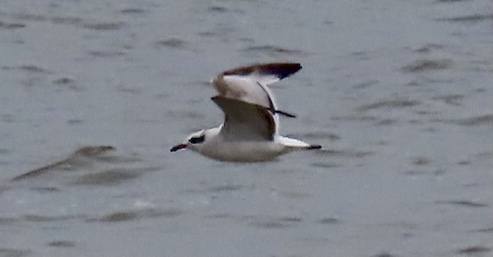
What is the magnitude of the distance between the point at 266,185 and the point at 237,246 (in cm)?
145

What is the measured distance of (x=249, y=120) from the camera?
1146cm

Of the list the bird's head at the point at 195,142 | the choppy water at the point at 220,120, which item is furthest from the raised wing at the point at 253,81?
the choppy water at the point at 220,120

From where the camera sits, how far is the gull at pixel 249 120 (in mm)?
11039

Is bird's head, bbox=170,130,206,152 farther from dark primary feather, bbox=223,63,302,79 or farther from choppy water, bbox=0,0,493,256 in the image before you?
dark primary feather, bbox=223,63,302,79

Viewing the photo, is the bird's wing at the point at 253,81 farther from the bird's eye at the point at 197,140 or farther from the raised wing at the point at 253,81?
the bird's eye at the point at 197,140

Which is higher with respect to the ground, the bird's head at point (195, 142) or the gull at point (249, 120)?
the gull at point (249, 120)

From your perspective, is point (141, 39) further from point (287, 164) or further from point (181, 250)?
point (181, 250)

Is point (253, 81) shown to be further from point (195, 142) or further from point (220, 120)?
point (220, 120)

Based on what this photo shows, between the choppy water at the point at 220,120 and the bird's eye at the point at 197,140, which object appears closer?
the bird's eye at the point at 197,140

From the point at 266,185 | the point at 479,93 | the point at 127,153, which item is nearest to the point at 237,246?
the point at 266,185

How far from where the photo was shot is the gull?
1104cm

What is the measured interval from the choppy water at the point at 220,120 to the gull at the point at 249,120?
2.24ft

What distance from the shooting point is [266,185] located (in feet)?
43.9

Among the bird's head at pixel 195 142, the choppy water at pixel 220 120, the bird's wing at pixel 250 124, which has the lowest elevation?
the choppy water at pixel 220 120
